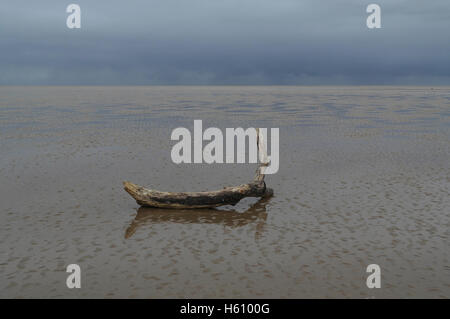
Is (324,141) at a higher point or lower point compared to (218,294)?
higher

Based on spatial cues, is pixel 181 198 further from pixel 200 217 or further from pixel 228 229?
pixel 228 229

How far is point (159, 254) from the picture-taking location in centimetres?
1184

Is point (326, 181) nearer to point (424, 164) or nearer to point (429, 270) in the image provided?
point (424, 164)

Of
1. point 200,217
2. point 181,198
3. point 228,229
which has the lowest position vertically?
point 228,229

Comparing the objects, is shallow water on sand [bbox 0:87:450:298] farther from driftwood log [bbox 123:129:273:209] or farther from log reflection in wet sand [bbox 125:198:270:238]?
driftwood log [bbox 123:129:273:209]

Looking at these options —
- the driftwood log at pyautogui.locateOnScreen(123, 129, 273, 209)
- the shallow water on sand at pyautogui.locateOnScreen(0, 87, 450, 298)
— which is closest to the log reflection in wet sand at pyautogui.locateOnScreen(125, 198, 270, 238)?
the shallow water on sand at pyautogui.locateOnScreen(0, 87, 450, 298)

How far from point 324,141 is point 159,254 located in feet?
76.4

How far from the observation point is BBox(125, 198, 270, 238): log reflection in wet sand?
14.2 meters

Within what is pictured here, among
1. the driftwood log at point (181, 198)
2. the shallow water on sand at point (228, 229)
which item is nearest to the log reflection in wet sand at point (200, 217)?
the shallow water on sand at point (228, 229)

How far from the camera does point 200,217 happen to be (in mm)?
14742

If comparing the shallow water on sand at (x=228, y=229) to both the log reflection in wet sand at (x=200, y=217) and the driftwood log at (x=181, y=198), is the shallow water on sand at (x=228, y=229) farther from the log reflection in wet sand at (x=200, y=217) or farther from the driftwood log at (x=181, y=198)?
the driftwood log at (x=181, y=198)

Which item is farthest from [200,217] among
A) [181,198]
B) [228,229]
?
[228,229]
